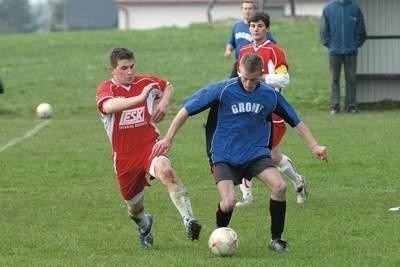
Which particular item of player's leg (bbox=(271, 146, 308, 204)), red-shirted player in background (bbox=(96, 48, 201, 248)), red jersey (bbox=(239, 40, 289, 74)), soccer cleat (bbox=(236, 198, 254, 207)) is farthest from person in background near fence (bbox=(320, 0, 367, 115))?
red-shirted player in background (bbox=(96, 48, 201, 248))

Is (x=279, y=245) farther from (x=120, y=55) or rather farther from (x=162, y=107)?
(x=120, y=55)

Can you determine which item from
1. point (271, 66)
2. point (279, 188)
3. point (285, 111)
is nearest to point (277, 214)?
point (279, 188)

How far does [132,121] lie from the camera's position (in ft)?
32.9

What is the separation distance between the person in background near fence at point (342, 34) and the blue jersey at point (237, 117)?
1189 centimetres

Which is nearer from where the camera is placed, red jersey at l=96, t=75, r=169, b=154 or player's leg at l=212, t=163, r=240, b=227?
player's leg at l=212, t=163, r=240, b=227

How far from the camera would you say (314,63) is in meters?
31.5

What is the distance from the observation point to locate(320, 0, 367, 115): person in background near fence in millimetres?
21500

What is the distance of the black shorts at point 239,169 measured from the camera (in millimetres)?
9719

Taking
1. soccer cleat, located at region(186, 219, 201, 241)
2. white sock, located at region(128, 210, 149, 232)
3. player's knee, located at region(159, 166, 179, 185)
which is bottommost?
white sock, located at region(128, 210, 149, 232)

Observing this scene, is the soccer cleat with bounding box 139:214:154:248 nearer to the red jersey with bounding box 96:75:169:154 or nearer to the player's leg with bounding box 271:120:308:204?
the red jersey with bounding box 96:75:169:154

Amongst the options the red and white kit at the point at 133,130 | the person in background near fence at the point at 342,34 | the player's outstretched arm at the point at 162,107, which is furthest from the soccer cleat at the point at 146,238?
the person in background near fence at the point at 342,34

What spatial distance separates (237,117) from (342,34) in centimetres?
1207

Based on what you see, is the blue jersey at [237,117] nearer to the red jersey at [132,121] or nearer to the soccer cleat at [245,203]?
the red jersey at [132,121]

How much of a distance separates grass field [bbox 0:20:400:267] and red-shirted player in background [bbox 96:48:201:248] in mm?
455
